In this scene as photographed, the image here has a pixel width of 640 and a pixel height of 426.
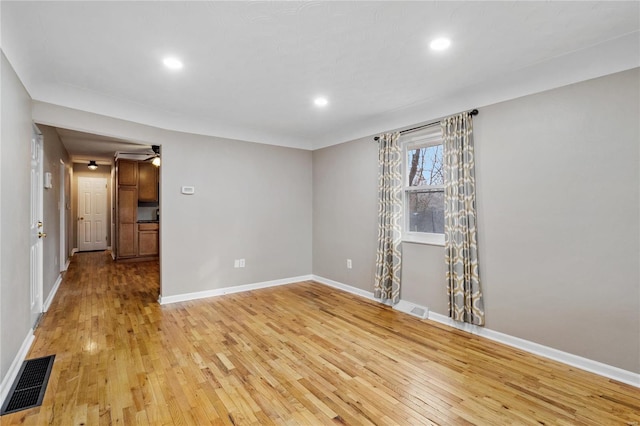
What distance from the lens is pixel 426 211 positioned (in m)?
3.83

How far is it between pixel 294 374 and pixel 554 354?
2.28 metres

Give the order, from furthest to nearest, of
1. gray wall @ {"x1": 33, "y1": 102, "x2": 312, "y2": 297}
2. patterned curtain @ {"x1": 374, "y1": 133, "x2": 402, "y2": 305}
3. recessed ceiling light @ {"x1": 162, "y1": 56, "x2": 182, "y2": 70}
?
gray wall @ {"x1": 33, "y1": 102, "x2": 312, "y2": 297}, patterned curtain @ {"x1": 374, "y1": 133, "x2": 402, "y2": 305}, recessed ceiling light @ {"x1": 162, "y1": 56, "x2": 182, "y2": 70}

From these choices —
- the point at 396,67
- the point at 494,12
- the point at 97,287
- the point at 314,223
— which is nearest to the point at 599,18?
the point at 494,12

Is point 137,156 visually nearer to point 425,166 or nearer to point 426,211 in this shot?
point 425,166

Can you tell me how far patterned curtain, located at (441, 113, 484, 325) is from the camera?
3.15m

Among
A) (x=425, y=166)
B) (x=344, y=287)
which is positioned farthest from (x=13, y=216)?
(x=425, y=166)

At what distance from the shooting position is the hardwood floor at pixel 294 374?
1.90m

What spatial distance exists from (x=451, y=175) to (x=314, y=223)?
2767 millimetres

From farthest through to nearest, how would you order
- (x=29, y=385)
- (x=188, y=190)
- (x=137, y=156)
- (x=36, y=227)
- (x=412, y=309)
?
(x=137, y=156)
(x=188, y=190)
(x=412, y=309)
(x=36, y=227)
(x=29, y=385)

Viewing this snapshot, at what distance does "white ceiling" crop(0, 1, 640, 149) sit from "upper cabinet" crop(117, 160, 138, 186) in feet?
13.3

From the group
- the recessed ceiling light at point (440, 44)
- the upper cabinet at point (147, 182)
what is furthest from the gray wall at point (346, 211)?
the upper cabinet at point (147, 182)

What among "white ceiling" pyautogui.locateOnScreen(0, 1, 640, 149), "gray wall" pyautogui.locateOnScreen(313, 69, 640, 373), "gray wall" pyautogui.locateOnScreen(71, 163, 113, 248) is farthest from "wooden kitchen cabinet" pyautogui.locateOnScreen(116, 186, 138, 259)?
"gray wall" pyautogui.locateOnScreen(313, 69, 640, 373)

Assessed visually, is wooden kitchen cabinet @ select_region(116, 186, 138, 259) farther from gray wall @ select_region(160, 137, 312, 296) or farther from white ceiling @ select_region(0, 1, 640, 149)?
white ceiling @ select_region(0, 1, 640, 149)

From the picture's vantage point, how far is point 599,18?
2014 millimetres
